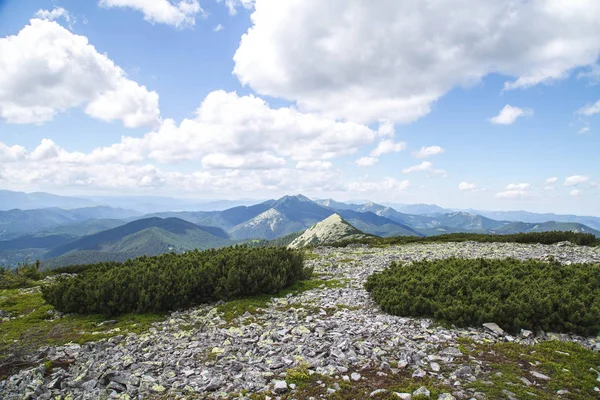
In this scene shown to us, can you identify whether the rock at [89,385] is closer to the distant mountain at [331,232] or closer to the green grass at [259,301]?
the green grass at [259,301]

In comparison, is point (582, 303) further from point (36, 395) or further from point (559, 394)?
point (36, 395)

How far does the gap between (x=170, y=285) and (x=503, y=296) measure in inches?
Answer: 542

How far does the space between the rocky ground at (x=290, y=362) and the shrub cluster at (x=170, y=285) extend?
1738 mm

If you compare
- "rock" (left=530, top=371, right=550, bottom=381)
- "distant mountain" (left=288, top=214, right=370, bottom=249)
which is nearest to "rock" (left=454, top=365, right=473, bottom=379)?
"rock" (left=530, top=371, right=550, bottom=381)

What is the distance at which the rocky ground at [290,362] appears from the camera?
7.12 m

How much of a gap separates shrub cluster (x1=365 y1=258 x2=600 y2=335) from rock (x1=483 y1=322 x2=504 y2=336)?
21 cm

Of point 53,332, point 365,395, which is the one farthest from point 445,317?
point 53,332

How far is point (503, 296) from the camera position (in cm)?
1242

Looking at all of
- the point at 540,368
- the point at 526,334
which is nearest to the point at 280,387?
the point at 540,368

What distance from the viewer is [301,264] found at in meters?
18.4

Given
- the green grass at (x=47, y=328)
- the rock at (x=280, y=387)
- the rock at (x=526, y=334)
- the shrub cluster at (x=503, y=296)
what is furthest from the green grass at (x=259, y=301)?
the rock at (x=526, y=334)

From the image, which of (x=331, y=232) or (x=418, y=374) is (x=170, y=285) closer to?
(x=418, y=374)

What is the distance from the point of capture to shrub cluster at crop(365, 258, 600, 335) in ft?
34.7

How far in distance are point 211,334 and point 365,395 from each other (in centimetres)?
605
